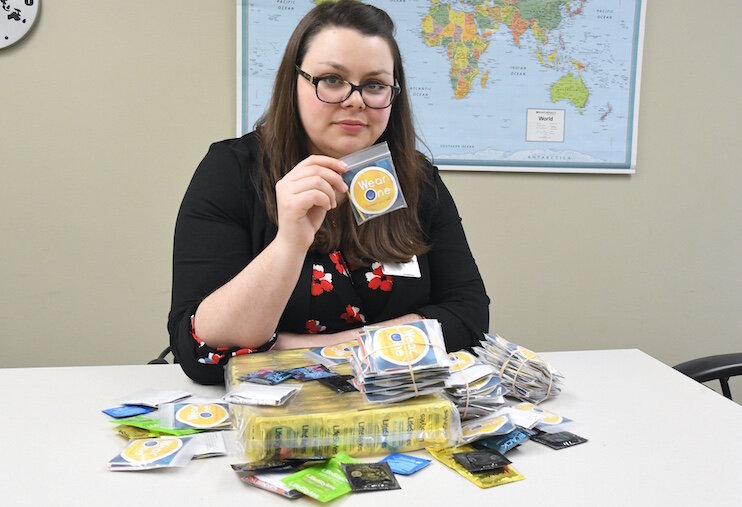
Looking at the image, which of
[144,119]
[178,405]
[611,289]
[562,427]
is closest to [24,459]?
[178,405]

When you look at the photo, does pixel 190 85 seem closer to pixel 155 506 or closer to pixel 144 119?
pixel 144 119

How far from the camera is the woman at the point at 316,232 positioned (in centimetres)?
124

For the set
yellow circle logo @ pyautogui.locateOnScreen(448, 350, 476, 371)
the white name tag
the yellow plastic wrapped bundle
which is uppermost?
the white name tag

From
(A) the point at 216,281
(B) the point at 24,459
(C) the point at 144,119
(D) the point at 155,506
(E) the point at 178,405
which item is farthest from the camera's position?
(C) the point at 144,119

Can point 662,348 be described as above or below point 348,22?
below

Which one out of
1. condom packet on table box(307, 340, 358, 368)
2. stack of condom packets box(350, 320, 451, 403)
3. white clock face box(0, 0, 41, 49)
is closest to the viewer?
stack of condom packets box(350, 320, 451, 403)

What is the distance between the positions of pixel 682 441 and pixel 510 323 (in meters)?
1.78

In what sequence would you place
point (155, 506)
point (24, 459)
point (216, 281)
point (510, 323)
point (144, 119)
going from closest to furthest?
point (155, 506) < point (24, 459) < point (216, 281) < point (144, 119) < point (510, 323)

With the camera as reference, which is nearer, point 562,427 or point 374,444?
point 374,444

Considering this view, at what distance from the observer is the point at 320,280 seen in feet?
4.85

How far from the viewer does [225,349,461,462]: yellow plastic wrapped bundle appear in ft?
3.01

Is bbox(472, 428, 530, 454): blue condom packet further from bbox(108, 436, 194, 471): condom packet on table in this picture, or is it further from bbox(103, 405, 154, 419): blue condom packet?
bbox(103, 405, 154, 419): blue condom packet

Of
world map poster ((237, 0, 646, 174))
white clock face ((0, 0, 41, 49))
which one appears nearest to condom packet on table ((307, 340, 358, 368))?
world map poster ((237, 0, 646, 174))

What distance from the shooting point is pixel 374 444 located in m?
0.97
